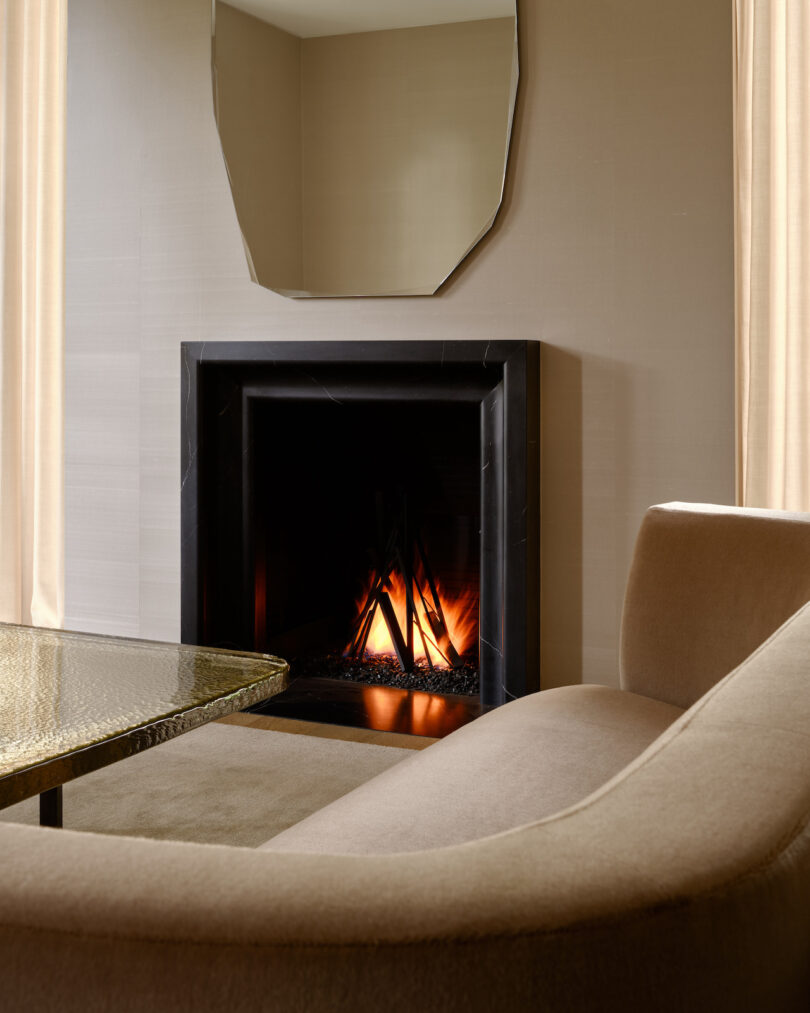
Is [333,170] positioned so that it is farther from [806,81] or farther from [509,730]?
[509,730]

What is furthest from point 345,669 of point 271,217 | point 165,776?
point 271,217

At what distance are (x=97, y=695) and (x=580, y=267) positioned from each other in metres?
1.76

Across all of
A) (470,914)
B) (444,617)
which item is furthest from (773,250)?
(470,914)

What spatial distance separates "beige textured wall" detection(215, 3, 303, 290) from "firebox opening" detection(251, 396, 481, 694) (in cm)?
46

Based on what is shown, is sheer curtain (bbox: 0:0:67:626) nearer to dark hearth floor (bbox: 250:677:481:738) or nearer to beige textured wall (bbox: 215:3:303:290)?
beige textured wall (bbox: 215:3:303:290)

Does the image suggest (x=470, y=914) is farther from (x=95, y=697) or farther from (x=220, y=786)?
(x=220, y=786)

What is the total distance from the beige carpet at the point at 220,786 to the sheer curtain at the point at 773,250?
1215mm

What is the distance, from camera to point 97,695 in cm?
164

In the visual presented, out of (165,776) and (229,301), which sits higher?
(229,301)

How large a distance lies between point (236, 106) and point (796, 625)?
2782mm

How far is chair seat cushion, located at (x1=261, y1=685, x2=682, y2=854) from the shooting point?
1.18m

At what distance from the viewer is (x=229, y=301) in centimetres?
322

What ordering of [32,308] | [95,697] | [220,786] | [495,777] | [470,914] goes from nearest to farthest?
[470,914], [495,777], [95,697], [220,786], [32,308]

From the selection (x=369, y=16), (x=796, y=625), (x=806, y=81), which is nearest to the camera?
(x=796, y=625)
